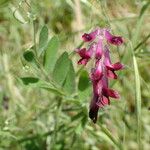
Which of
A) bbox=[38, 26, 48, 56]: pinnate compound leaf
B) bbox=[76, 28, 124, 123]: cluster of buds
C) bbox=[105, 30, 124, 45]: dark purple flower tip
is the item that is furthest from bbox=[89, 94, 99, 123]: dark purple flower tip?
bbox=[38, 26, 48, 56]: pinnate compound leaf

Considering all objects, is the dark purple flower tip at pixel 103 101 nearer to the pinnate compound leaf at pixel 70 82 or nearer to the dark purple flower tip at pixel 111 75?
the dark purple flower tip at pixel 111 75

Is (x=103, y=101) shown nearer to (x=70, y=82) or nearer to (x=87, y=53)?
(x=87, y=53)

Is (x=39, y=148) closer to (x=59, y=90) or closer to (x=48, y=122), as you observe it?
(x=48, y=122)

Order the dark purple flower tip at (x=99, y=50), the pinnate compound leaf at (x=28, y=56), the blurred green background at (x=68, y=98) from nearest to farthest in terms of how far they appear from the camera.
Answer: the dark purple flower tip at (x=99, y=50)
the pinnate compound leaf at (x=28, y=56)
the blurred green background at (x=68, y=98)

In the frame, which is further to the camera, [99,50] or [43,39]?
[43,39]

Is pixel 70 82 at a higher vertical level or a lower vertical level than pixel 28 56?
lower

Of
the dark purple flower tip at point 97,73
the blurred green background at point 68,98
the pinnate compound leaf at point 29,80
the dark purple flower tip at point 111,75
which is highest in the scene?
the pinnate compound leaf at point 29,80

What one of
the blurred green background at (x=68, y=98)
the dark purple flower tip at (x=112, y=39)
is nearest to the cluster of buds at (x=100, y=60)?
the dark purple flower tip at (x=112, y=39)

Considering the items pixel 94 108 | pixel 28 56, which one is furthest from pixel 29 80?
pixel 94 108
